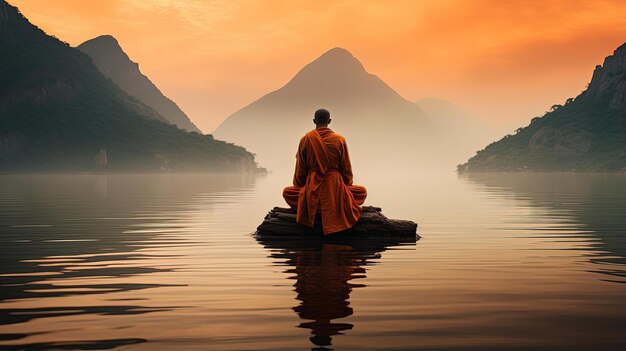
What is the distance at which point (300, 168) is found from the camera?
55.6 feet

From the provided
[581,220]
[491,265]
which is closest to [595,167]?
[581,220]

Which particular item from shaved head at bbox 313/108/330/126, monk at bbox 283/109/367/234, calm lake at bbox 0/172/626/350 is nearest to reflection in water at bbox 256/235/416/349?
calm lake at bbox 0/172/626/350

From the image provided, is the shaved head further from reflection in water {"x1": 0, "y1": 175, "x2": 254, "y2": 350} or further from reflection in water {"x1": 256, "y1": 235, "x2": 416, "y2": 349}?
reflection in water {"x1": 0, "y1": 175, "x2": 254, "y2": 350}

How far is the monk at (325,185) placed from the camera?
16375mm

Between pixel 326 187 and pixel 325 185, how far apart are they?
6cm

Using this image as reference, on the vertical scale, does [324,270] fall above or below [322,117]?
below

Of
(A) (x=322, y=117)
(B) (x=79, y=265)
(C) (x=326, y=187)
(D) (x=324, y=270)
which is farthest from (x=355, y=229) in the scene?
(B) (x=79, y=265)

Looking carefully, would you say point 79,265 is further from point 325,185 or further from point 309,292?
point 325,185

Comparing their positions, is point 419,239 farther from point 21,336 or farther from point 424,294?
point 21,336

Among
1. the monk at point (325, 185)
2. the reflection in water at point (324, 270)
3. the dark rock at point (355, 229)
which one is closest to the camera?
the reflection in water at point (324, 270)

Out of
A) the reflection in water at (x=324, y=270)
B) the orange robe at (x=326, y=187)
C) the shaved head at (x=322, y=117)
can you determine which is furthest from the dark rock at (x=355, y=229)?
the shaved head at (x=322, y=117)

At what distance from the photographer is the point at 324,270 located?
11695 millimetres

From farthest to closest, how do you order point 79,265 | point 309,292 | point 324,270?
point 79,265 < point 324,270 < point 309,292

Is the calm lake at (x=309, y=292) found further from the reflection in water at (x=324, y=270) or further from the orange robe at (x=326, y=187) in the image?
the orange robe at (x=326, y=187)
